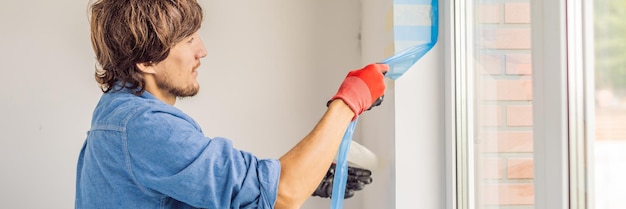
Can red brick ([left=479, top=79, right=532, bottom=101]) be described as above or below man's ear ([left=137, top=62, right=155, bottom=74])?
below

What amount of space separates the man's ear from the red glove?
0.37m

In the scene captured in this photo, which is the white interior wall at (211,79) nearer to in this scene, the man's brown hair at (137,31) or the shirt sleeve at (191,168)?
the man's brown hair at (137,31)

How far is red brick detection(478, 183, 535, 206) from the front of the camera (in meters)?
1.16

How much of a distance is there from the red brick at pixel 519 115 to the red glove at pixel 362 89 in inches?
10.4

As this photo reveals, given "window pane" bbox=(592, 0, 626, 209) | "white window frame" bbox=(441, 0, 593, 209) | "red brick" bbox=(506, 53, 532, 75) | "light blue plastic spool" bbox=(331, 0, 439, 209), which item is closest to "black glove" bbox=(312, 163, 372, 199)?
"light blue plastic spool" bbox=(331, 0, 439, 209)

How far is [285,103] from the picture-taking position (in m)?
2.07

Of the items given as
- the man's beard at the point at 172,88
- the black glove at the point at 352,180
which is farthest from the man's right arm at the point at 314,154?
the black glove at the point at 352,180

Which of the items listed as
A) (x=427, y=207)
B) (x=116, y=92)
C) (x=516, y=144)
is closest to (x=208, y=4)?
(x=116, y=92)

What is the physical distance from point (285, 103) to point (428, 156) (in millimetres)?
631

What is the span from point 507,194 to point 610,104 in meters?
0.44

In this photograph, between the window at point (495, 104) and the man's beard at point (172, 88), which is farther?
the man's beard at point (172, 88)

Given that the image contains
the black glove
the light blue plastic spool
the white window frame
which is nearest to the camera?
the white window frame

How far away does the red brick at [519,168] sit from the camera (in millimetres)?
1137

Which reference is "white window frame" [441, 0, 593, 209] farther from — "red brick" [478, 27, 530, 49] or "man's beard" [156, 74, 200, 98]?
"man's beard" [156, 74, 200, 98]
